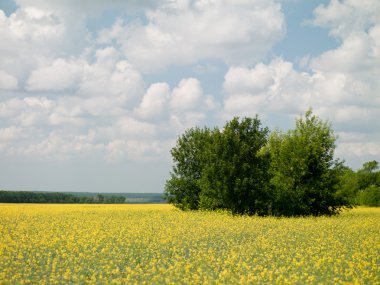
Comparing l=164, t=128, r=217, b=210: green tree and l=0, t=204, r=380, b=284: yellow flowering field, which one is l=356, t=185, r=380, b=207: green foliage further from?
l=0, t=204, r=380, b=284: yellow flowering field

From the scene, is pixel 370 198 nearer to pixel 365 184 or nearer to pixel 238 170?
pixel 365 184

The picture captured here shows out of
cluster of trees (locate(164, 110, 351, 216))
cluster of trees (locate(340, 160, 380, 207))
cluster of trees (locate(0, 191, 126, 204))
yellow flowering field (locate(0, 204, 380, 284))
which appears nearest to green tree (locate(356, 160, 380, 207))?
cluster of trees (locate(340, 160, 380, 207))

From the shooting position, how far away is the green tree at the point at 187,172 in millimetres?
46500

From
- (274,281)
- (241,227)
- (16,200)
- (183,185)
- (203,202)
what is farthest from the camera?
(16,200)

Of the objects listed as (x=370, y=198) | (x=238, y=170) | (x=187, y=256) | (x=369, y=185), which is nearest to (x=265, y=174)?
(x=238, y=170)

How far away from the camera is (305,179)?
1620 inches

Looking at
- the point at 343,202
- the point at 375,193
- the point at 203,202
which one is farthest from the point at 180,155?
the point at 375,193

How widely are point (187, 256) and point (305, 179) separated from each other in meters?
26.4

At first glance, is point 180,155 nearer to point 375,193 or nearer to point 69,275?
point 69,275

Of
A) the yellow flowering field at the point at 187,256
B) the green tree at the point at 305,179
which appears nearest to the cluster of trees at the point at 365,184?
the green tree at the point at 305,179

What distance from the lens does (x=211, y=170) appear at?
3944 cm

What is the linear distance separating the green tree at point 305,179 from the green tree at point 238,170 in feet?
6.06

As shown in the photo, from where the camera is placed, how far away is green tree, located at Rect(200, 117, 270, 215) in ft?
127

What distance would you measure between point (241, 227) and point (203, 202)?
53.5ft
